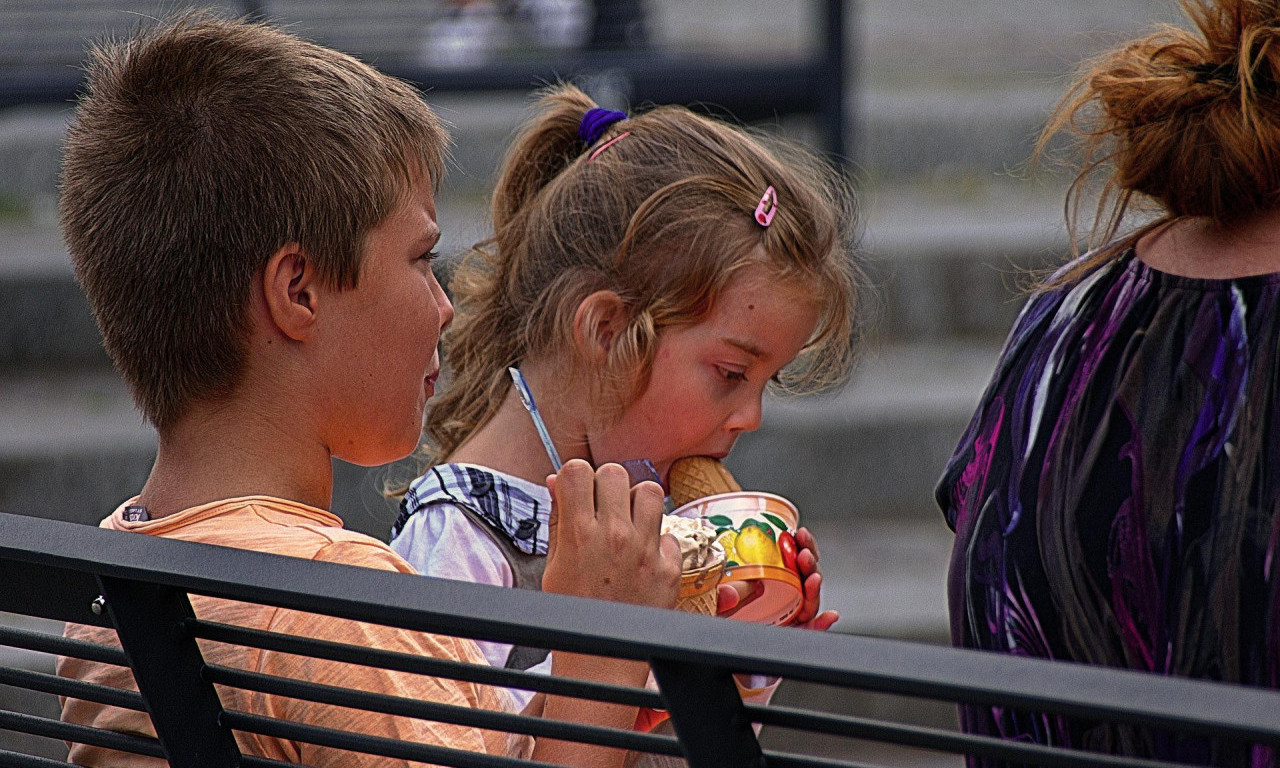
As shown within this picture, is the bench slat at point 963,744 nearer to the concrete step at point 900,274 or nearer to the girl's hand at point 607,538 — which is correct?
the girl's hand at point 607,538

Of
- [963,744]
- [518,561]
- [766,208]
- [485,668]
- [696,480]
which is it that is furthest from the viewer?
[766,208]

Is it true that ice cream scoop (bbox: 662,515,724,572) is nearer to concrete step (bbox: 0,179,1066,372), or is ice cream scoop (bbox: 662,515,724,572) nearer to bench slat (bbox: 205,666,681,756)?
bench slat (bbox: 205,666,681,756)

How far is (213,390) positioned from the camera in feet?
4.63

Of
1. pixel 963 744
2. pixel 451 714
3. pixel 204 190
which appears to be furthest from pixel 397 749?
pixel 204 190

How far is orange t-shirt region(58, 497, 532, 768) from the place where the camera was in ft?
4.08

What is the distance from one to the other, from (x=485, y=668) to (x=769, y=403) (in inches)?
124

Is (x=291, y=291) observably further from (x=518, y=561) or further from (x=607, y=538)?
(x=518, y=561)

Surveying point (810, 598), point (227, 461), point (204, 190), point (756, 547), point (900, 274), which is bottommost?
point (900, 274)

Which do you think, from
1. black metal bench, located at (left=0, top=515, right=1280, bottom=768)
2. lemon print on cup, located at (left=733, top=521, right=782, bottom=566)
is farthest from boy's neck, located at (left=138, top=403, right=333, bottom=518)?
lemon print on cup, located at (left=733, top=521, right=782, bottom=566)

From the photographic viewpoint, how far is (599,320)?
205 centimetres

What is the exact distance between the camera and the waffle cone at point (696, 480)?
78.4 inches

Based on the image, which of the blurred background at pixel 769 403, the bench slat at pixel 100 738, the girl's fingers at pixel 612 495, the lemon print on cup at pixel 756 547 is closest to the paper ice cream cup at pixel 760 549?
the lemon print on cup at pixel 756 547

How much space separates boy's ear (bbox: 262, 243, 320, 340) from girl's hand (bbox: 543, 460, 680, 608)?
0.30 metres

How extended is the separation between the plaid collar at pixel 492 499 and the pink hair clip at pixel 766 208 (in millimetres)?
521
